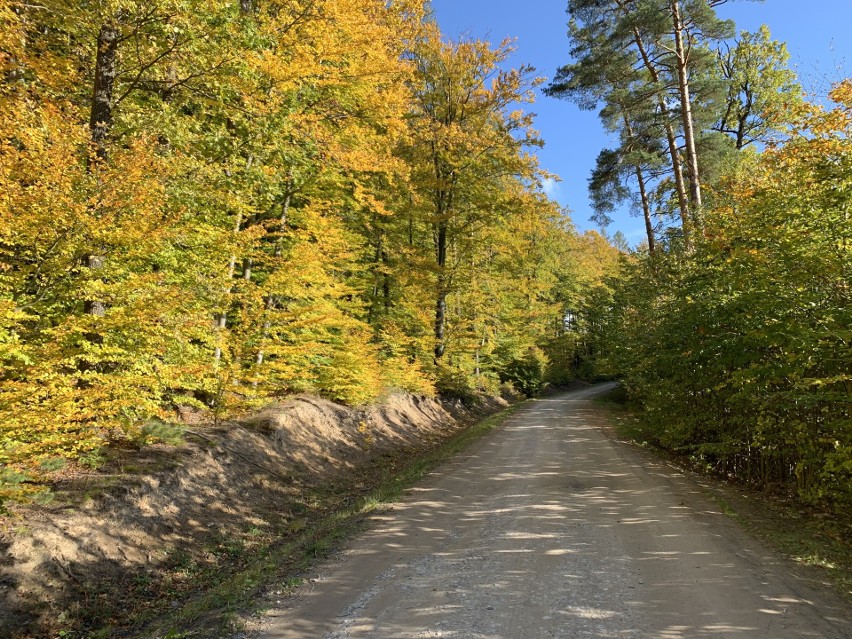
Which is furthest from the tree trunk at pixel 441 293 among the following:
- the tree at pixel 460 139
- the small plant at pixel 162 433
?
the small plant at pixel 162 433

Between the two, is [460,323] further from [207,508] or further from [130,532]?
[130,532]

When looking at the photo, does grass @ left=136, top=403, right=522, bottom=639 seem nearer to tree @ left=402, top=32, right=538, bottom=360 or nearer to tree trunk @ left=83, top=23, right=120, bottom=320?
tree trunk @ left=83, top=23, right=120, bottom=320

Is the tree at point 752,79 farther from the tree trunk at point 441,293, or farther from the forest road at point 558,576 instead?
the forest road at point 558,576

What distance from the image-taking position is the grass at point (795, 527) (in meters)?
4.48

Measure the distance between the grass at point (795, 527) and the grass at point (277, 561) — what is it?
4.77 metres

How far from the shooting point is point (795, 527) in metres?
5.53

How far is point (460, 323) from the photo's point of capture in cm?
2005

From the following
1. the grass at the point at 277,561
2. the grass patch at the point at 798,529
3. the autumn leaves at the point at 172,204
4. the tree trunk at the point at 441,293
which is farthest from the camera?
the tree trunk at the point at 441,293

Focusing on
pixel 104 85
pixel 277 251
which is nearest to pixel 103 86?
pixel 104 85

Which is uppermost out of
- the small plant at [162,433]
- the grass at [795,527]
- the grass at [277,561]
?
the small plant at [162,433]

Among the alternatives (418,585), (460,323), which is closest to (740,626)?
(418,585)

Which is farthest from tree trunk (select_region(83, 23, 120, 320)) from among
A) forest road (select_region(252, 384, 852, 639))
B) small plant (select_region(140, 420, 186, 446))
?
forest road (select_region(252, 384, 852, 639))

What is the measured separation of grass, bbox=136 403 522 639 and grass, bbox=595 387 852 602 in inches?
188

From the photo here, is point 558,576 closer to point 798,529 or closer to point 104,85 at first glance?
point 798,529
